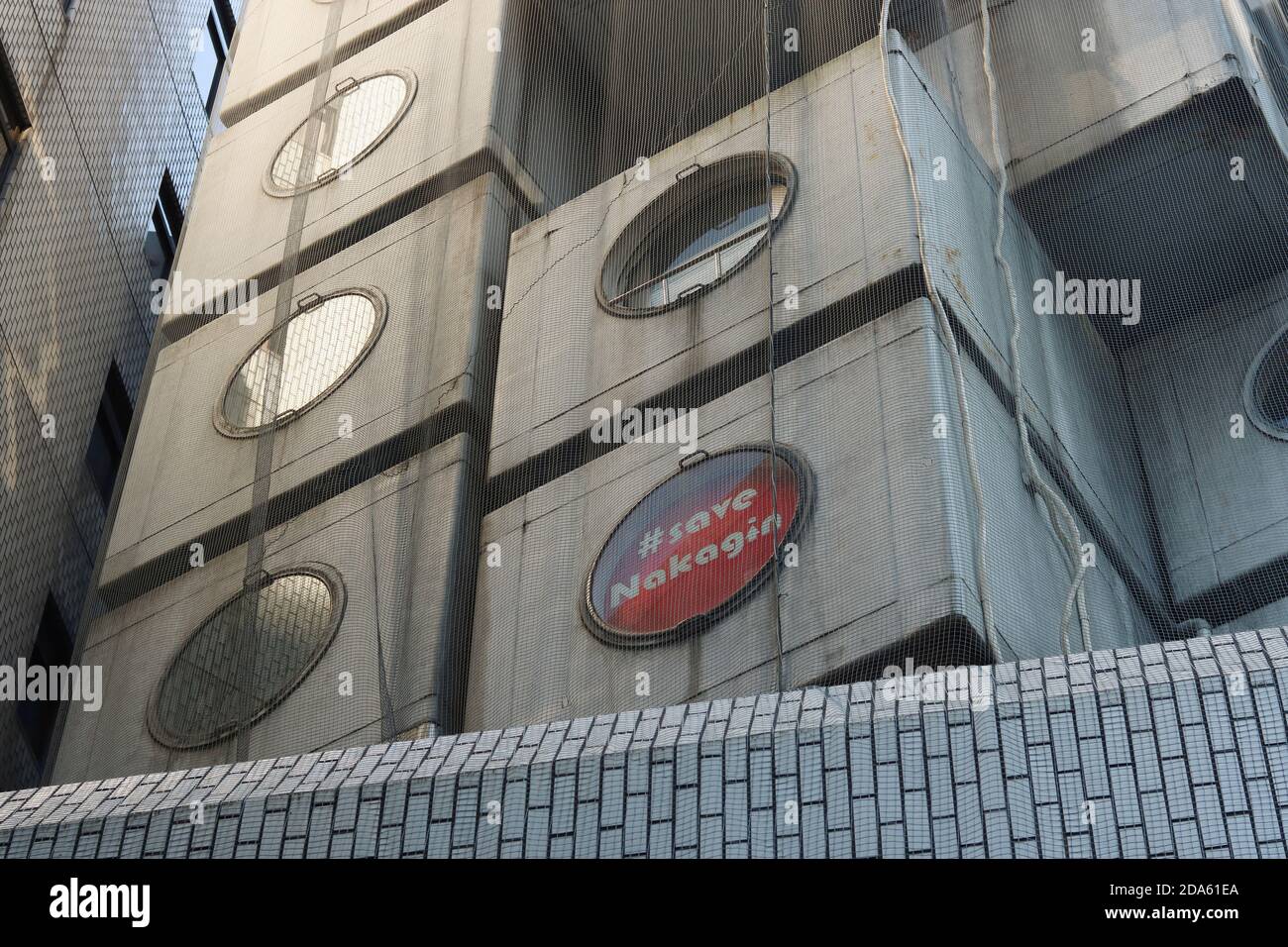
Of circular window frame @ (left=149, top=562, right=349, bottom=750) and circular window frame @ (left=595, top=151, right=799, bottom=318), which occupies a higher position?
circular window frame @ (left=595, top=151, right=799, bottom=318)

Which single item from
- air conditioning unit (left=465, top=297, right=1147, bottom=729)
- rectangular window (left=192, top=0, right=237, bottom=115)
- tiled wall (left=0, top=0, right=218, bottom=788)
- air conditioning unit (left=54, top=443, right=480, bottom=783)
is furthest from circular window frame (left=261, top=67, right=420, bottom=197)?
air conditioning unit (left=465, top=297, right=1147, bottom=729)

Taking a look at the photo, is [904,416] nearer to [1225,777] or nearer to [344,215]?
[1225,777]

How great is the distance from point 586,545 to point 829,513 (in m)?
2.44

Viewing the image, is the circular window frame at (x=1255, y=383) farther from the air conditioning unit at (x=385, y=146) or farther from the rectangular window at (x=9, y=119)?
the rectangular window at (x=9, y=119)

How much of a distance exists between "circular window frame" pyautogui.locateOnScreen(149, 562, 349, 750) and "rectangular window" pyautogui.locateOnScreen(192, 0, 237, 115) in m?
11.4

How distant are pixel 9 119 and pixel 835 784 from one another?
1381cm

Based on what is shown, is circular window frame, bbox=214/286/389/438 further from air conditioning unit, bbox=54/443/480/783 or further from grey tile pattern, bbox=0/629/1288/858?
grey tile pattern, bbox=0/629/1288/858

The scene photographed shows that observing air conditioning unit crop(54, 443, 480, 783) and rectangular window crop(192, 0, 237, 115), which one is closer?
air conditioning unit crop(54, 443, 480, 783)

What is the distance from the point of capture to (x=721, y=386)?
13859 millimetres

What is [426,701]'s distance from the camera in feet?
44.2

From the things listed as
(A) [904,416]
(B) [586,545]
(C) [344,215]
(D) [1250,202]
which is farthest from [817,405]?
(C) [344,215]

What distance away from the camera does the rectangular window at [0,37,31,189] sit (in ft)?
55.7

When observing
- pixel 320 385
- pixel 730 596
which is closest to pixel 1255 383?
pixel 730 596

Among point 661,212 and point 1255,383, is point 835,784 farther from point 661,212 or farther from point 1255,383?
point 1255,383
